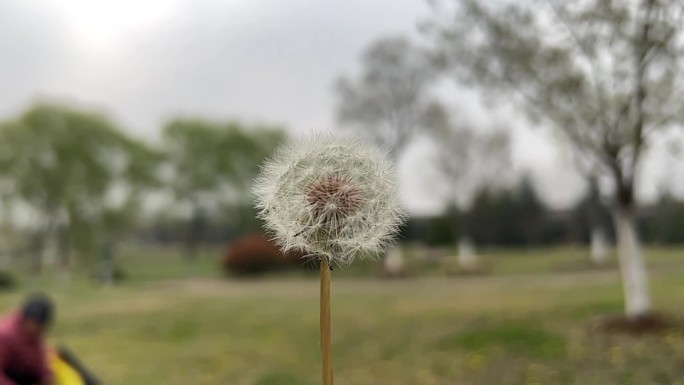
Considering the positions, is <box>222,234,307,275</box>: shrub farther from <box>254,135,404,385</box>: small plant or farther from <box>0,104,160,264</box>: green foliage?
<box>254,135,404,385</box>: small plant

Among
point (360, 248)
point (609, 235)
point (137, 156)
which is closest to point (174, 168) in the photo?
point (137, 156)

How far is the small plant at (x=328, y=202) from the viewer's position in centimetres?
221

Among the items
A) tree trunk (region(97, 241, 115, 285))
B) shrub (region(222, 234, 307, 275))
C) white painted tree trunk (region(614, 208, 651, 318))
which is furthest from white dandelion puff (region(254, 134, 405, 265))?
tree trunk (region(97, 241, 115, 285))

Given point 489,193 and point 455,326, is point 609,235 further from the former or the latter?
point 455,326

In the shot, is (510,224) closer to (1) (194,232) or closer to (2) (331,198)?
(1) (194,232)

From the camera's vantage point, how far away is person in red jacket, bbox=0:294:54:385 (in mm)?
4496

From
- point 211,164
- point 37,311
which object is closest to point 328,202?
point 37,311

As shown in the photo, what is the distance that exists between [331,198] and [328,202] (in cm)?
2

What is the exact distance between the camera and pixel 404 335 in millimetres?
10227

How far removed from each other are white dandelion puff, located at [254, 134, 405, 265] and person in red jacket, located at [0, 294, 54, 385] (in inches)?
117

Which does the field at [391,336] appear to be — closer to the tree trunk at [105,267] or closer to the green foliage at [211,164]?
the tree trunk at [105,267]

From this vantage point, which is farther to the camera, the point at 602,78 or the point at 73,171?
the point at 73,171

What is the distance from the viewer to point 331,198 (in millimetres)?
2256

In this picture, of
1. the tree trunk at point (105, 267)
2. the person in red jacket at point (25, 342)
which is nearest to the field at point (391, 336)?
the person in red jacket at point (25, 342)
